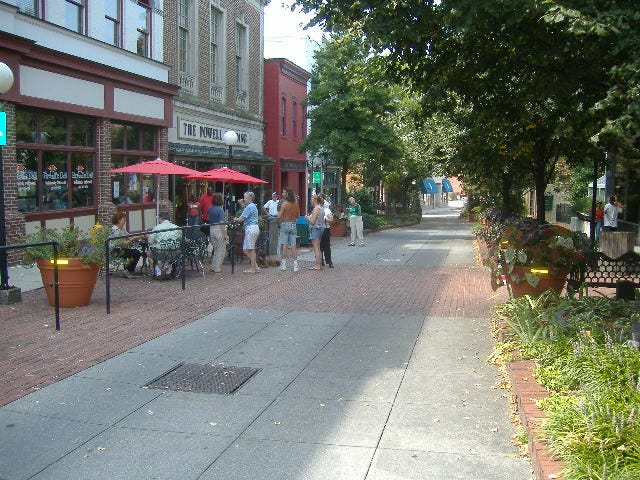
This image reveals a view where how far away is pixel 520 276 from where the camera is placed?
8.93 metres

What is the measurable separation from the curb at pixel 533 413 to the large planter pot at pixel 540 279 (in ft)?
9.53

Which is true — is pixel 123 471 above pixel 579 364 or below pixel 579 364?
below

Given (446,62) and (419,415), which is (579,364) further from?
(446,62)

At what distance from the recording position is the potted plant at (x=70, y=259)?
30.3 feet

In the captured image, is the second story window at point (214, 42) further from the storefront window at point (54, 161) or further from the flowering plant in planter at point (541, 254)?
the flowering plant in planter at point (541, 254)

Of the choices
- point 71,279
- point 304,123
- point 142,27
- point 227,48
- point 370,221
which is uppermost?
point 227,48

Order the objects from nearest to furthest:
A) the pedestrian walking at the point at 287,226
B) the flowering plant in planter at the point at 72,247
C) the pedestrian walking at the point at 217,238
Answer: the flowering plant in planter at the point at 72,247 < the pedestrian walking at the point at 217,238 < the pedestrian walking at the point at 287,226

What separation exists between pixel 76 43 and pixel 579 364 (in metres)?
14.4

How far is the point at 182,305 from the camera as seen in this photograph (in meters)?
10.2

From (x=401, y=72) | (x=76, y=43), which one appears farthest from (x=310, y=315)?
(x=76, y=43)

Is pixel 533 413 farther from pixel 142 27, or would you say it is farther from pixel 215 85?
pixel 215 85

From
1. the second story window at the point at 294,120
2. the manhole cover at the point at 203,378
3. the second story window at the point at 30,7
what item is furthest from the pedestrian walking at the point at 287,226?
the second story window at the point at 294,120

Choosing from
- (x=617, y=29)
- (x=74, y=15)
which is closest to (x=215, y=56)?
(x=74, y=15)

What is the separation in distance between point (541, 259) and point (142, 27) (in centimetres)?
1489
